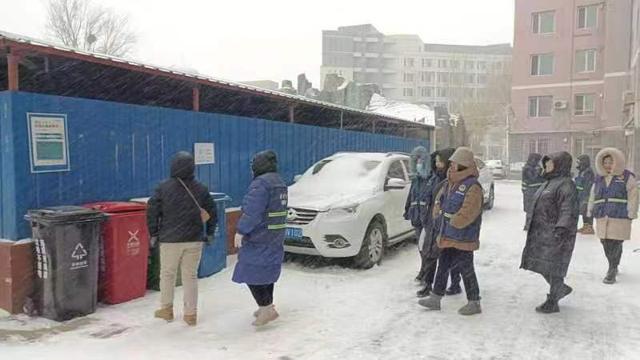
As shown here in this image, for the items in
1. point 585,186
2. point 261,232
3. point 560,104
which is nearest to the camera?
point 261,232

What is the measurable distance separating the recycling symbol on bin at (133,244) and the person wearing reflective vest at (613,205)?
5677 millimetres

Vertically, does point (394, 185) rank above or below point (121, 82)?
below

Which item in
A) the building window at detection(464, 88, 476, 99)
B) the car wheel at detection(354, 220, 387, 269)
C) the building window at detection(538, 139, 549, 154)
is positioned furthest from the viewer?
the building window at detection(464, 88, 476, 99)

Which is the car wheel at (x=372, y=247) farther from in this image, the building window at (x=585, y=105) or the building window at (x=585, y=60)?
the building window at (x=585, y=60)

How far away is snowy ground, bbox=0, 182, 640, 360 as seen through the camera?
4.46 metres

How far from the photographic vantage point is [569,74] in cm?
3809

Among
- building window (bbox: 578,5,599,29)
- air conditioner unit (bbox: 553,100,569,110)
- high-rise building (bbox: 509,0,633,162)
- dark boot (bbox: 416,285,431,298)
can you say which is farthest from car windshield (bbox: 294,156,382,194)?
building window (bbox: 578,5,599,29)

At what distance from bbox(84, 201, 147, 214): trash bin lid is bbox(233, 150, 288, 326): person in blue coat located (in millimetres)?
1482

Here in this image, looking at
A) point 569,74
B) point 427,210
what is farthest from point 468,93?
point 427,210

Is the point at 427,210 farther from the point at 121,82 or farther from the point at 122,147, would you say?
the point at 121,82

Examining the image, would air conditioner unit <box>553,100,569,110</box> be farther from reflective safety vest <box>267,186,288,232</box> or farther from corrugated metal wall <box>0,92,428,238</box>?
reflective safety vest <box>267,186,288,232</box>

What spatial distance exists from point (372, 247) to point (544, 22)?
3742 centimetres

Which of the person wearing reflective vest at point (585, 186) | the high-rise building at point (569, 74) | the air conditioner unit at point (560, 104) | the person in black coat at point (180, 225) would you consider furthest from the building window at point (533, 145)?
the person in black coat at point (180, 225)

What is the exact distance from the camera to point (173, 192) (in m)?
4.94
